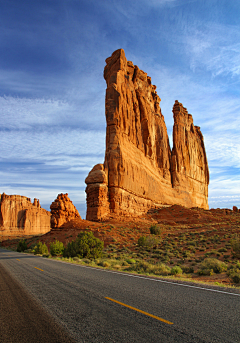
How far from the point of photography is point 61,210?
117ft

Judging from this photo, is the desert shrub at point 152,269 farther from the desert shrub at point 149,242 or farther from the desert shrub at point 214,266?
the desert shrub at point 149,242

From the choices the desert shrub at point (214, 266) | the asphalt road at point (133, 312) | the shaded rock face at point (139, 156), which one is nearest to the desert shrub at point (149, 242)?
the desert shrub at point (214, 266)

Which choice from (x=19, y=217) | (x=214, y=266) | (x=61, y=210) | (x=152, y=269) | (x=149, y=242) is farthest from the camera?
(x=19, y=217)

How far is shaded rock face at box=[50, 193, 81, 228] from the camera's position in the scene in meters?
35.0


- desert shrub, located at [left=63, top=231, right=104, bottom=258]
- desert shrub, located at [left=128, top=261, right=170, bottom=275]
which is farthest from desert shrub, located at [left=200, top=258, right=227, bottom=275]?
desert shrub, located at [left=63, top=231, right=104, bottom=258]

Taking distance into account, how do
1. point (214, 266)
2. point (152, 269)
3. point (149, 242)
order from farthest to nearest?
point (149, 242) < point (214, 266) < point (152, 269)

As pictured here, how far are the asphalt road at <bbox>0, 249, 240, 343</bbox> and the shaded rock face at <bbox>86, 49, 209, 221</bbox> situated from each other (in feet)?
94.6

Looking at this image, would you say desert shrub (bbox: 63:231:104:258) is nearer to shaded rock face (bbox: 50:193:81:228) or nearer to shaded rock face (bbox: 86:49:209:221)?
shaded rock face (bbox: 86:49:209:221)

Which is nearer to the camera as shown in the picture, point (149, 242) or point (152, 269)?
point (152, 269)

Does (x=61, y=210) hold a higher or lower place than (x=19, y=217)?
lower

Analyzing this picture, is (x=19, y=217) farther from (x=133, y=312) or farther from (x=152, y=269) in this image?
(x=133, y=312)

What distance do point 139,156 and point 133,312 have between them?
148ft

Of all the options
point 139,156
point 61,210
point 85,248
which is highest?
point 139,156

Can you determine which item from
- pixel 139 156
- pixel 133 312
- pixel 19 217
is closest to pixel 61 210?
pixel 139 156
